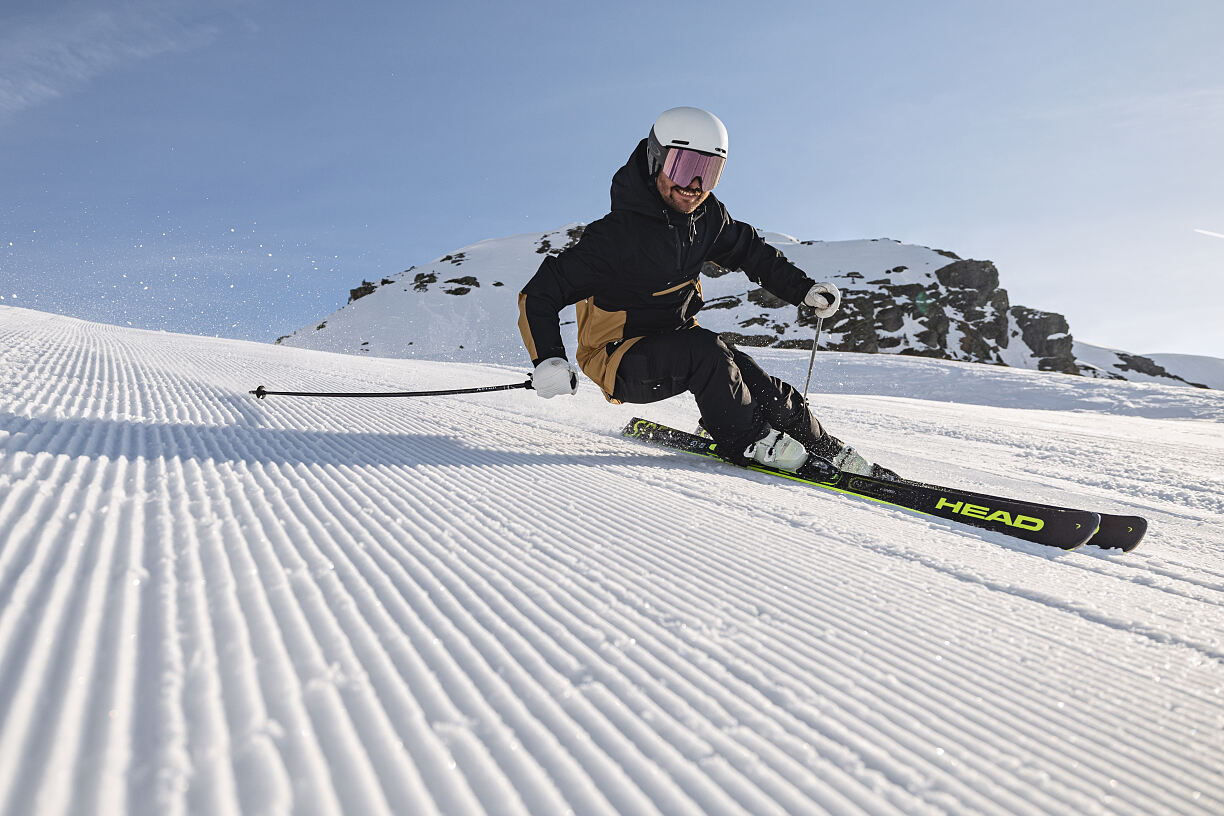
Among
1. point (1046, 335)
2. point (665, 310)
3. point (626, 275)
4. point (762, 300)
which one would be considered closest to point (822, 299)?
point (665, 310)

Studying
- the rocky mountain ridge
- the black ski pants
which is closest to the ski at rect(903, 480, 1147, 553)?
the black ski pants

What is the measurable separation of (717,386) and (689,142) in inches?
47.6

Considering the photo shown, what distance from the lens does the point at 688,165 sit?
10.2 ft

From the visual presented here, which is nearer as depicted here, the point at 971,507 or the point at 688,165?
the point at 971,507

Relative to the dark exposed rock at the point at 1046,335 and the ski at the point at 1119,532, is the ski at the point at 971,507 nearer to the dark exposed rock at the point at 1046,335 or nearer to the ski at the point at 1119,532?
the ski at the point at 1119,532

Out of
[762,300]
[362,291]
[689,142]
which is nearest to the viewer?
[689,142]

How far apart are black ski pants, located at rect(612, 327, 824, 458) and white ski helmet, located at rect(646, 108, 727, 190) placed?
81cm

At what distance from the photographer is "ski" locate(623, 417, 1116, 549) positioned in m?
2.24

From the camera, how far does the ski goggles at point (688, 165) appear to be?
308cm

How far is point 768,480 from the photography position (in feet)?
9.98

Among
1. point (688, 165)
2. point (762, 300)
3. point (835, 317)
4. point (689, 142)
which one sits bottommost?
point (688, 165)

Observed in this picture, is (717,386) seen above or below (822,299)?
below

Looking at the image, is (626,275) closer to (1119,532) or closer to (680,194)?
(680,194)

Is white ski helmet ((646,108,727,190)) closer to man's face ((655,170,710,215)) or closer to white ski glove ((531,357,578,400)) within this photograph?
man's face ((655,170,710,215))
